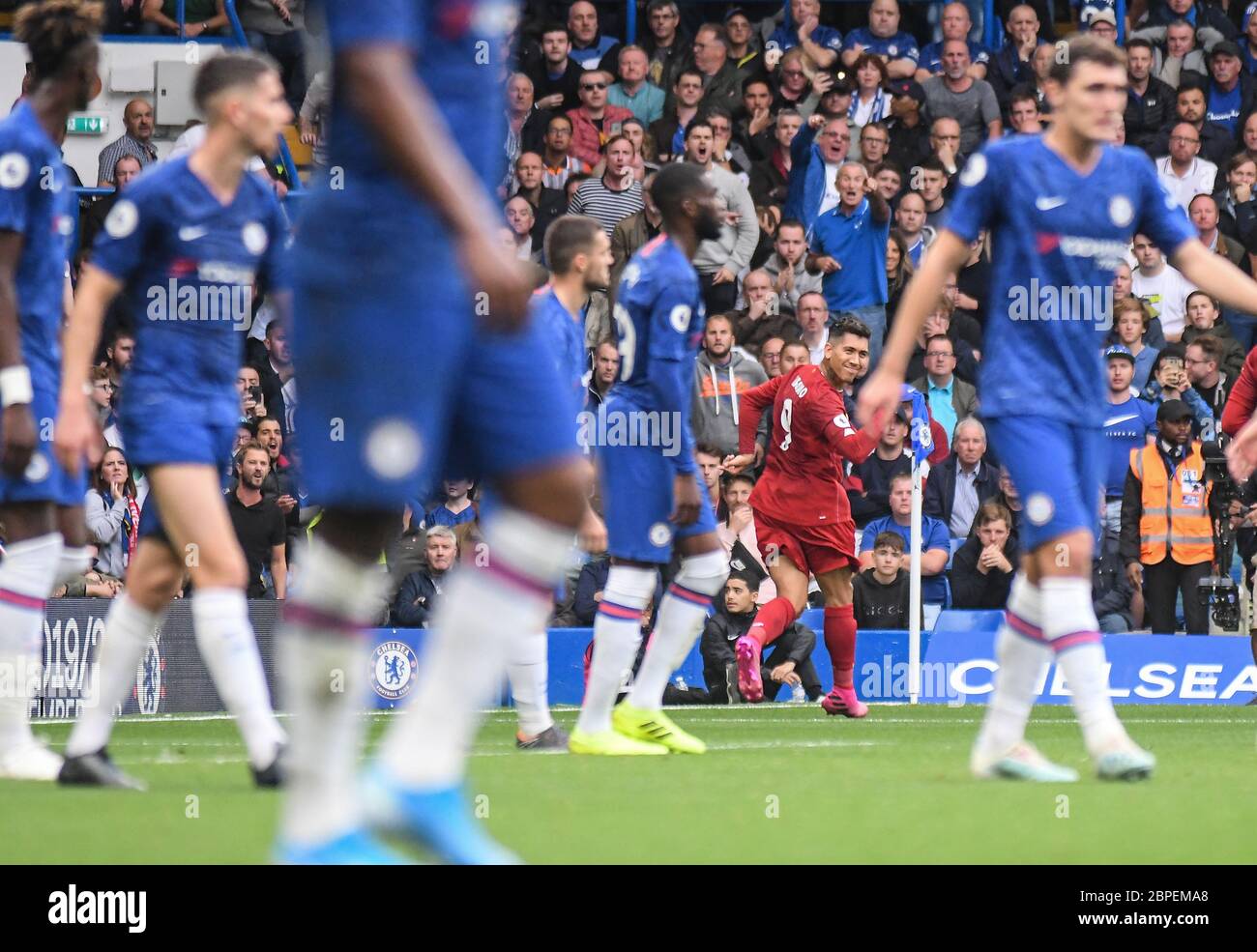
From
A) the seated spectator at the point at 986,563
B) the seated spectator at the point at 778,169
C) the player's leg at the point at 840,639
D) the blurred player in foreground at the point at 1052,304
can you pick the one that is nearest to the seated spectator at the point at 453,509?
the seated spectator at the point at 986,563

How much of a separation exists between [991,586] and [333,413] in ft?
38.4

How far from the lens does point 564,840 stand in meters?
5.18

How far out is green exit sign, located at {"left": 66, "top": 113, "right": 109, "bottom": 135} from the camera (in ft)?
62.8

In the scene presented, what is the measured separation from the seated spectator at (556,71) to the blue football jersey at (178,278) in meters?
12.4

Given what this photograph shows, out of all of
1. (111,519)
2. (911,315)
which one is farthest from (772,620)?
(911,315)

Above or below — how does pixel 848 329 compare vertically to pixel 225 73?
below

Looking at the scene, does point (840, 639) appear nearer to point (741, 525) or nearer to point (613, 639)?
point (741, 525)

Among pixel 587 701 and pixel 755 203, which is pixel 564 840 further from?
pixel 755 203

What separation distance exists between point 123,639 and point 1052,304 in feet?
10.8

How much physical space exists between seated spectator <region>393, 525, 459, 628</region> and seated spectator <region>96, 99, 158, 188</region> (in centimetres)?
521

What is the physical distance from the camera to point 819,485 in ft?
40.9

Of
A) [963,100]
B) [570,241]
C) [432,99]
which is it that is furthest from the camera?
[963,100]

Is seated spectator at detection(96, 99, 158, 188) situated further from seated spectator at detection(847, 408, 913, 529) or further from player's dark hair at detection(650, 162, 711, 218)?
player's dark hair at detection(650, 162, 711, 218)

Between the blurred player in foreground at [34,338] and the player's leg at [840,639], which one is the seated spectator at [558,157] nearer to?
the player's leg at [840,639]
